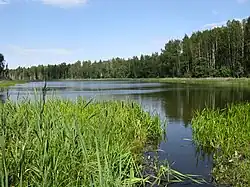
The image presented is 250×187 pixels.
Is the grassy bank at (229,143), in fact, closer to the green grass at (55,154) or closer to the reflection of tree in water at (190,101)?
the green grass at (55,154)

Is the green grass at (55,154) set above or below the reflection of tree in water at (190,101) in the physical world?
above

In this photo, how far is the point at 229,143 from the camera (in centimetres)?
933

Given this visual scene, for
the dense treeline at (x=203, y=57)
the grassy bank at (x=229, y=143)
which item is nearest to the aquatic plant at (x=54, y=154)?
the grassy bank at (x=229, y=143)

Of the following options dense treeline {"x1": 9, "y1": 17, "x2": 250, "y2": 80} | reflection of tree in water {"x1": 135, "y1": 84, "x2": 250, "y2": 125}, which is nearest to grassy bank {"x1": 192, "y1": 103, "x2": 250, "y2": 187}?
reflection of tree in water {"x1": 135, "y1": 84, "x2": 250, "y2": 125}

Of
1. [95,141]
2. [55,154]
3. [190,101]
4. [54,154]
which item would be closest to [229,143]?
[55,154]

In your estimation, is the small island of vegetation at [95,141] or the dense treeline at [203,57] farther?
the dense treeline at [203,57]

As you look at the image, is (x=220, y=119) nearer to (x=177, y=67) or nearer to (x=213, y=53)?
(x=213, y=53)

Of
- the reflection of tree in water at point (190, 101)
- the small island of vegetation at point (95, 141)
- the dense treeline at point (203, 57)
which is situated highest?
the dense treeline at point (203, 57)

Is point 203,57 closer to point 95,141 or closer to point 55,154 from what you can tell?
point 55,154

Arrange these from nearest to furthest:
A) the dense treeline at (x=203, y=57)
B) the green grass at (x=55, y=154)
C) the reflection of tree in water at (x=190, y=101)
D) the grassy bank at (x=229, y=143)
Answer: the green grass at (x=55, y=154) → the grassy bank at (x=229, y=143) → the reflection of tree in water at (x=190, y=101) → the dense treeline at (x=203, y=57)

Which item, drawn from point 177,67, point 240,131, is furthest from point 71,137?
point 177,67

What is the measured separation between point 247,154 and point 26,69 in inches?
7497

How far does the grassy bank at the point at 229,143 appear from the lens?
24.6ft

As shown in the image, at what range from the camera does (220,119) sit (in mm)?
11906
